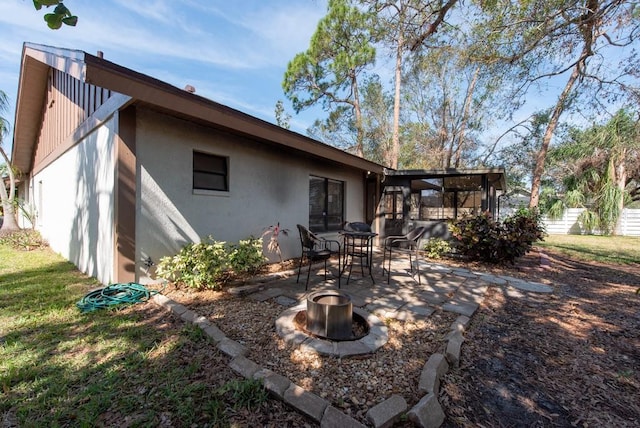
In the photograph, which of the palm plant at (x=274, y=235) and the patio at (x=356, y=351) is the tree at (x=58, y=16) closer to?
the patio at (x=356, y=351)

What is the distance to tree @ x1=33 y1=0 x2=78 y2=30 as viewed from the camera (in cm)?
134

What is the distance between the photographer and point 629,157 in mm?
12250

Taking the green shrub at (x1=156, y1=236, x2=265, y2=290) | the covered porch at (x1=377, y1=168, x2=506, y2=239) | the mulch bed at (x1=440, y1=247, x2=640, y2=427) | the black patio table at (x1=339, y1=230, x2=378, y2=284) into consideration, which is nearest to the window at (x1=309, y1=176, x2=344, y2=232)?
the black patio table at (x1=339, y1=230, x2=378, y2=284)

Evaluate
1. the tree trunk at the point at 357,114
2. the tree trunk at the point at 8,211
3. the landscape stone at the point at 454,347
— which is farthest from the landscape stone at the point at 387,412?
the tree trunk at the point at 8,211

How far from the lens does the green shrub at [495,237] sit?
5.71 meters

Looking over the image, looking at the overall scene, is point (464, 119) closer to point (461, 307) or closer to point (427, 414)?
point (461, 307)

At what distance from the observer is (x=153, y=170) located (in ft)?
12.6

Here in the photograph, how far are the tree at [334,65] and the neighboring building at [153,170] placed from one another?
6.80 metres

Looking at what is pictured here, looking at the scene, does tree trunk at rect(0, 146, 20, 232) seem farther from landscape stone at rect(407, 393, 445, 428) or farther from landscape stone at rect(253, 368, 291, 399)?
landscape stone at rect(407, 393, 445, 428)

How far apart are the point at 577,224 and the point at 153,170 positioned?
18.7 metres

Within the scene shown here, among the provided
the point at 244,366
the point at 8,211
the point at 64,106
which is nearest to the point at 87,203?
the point at 64,106

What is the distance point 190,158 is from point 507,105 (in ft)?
26.7

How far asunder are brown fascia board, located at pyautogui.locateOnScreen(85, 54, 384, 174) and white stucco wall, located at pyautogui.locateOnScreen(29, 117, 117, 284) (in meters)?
1.13

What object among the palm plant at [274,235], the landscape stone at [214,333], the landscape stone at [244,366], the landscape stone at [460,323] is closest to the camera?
the landscape stone at [244,366]
